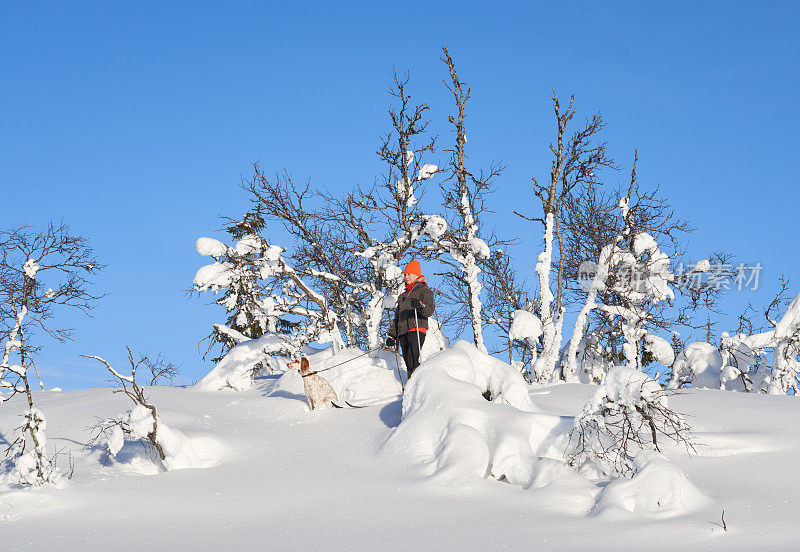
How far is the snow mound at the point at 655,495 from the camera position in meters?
5.45

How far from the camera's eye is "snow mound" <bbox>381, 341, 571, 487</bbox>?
21.5ft

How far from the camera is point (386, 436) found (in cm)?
812

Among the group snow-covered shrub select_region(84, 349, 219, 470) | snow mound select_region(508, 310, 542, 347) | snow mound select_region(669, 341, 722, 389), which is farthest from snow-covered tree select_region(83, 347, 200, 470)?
Result: snow mound select_region(669, 341, 722, 389)

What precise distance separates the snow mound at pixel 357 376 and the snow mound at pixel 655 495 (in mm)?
4753

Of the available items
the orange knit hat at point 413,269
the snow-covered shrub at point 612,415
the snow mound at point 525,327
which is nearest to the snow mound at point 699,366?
the snow mound at point 525,327

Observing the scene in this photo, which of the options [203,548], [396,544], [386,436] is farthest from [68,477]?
[396,544]

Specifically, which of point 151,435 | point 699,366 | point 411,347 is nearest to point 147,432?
point 151,435

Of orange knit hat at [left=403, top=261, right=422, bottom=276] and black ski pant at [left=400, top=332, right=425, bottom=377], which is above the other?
orange knit hat at [left=403, top=261, right=422, bottom=276]

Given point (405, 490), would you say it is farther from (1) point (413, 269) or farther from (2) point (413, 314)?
(1) point (413, 269)

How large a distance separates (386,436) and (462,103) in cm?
903

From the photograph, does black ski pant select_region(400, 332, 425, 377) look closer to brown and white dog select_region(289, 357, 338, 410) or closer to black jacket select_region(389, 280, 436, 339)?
black jacket select_region(389, 280, 436, 339)

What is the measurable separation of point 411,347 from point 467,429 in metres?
3.38

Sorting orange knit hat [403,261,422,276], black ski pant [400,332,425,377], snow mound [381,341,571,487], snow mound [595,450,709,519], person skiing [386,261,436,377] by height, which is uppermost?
orange knit hat [403,261,422,276]

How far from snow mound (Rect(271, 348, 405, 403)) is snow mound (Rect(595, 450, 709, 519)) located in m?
4.75
